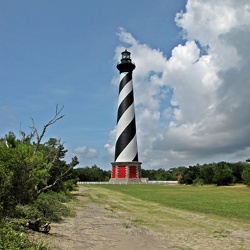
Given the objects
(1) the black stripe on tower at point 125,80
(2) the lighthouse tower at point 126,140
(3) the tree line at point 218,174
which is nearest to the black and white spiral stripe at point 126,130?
(2) the lighthouse tower at point 126,140

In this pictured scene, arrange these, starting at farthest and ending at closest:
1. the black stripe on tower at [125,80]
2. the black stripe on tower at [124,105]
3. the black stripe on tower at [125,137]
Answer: the black stripe on tower at [125,80] < the black stripe on tower at [124,105] < the black stripe on tower at [125,137]

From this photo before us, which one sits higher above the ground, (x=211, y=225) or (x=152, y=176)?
(x=152, y=176)

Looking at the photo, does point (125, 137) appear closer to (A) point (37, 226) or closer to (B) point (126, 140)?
(B) point (126, 140)

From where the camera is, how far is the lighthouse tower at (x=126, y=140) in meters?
63.5

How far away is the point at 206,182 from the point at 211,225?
54.0 m

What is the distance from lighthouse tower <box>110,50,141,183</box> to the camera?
63500 mm

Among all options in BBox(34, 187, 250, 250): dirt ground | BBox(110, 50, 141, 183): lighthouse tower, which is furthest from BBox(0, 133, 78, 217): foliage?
BBox(110, 50, 141, 183): lighthouse tower

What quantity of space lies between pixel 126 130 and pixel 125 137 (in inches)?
55.4

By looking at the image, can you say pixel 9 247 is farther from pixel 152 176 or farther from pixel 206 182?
pixel 152 176

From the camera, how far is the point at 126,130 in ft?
207


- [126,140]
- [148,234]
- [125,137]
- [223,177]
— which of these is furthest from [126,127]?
[148,234]

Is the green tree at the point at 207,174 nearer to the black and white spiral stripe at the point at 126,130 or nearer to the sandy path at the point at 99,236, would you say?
the black and white spiral stripe at the point at 126,130

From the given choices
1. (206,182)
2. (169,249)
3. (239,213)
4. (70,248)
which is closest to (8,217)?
(70,248)

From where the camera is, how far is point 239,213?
1892 centimetres
